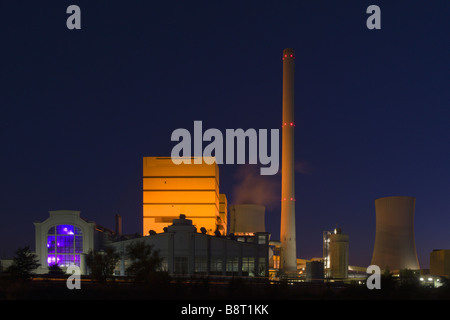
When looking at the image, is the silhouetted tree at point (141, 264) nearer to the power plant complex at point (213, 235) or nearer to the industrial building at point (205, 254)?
the power plant complex at point (213, 235)

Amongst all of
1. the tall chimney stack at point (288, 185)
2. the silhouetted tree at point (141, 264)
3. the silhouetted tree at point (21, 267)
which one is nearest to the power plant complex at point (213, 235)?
the tall chimney stack at point (288, 185)

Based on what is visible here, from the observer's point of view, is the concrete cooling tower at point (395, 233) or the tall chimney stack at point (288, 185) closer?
the concrete cooling tower at point (395, 233)

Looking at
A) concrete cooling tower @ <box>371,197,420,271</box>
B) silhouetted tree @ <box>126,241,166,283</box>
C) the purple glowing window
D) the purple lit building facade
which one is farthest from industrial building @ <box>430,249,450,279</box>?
silhouetted tree @ <box>126,241,166,283</box>

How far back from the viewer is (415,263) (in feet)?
230

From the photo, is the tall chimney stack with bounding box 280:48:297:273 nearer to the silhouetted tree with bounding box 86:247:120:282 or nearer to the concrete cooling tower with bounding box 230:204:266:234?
the concrete cooling tower with bounding box 230:204:266:234

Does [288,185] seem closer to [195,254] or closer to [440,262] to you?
[195,254]

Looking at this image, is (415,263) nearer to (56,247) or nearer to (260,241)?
(260,241)

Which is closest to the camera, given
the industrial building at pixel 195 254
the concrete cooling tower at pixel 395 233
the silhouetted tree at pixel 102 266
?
the silhouetted tree at pixel 102 266

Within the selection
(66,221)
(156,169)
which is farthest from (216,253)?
(156,169)

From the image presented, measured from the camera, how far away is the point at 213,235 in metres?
71.9

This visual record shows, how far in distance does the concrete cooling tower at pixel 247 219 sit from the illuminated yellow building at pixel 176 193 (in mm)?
8512

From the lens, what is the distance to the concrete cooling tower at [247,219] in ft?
290

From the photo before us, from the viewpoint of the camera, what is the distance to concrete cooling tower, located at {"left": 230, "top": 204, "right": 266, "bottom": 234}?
88.3 metres
